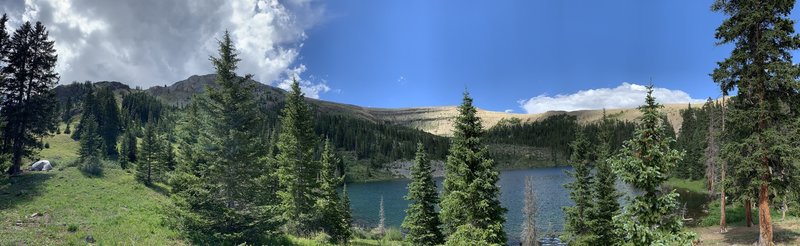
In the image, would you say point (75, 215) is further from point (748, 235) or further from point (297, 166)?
point (748, 235)

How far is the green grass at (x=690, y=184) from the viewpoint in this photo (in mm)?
78750

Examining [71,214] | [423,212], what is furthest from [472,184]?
[71,214]

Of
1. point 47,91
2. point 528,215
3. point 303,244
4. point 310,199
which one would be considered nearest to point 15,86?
point 47,91

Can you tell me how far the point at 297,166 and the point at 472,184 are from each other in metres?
16.0

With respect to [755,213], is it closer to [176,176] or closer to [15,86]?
[176,176]

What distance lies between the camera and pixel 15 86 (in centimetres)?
4066

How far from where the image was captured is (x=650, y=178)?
12.1 m

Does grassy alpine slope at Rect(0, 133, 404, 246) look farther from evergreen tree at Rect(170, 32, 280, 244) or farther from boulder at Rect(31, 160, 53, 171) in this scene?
boulder at Rect(31, 160, 53, 171)

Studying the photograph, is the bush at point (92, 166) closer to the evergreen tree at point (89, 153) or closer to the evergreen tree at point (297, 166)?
the evergreen tree at point (89, 153)

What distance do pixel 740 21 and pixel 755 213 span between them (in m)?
27.8

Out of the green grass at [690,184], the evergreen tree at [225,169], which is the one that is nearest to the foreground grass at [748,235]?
the evergreen tree at [225,169]

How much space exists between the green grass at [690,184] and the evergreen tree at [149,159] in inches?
3554

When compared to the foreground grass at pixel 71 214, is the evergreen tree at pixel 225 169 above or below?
above

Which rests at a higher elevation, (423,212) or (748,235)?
(423,212)
